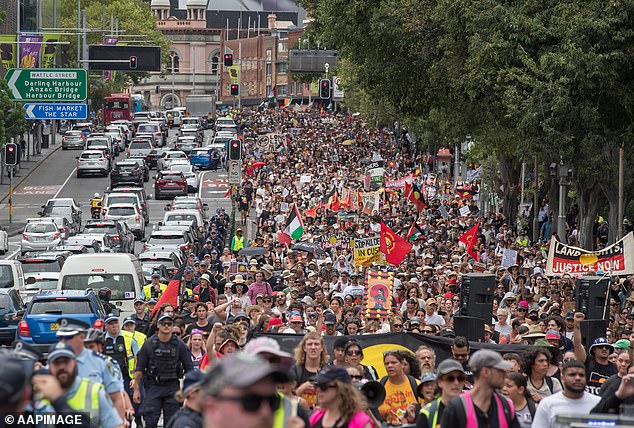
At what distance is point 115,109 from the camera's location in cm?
10631

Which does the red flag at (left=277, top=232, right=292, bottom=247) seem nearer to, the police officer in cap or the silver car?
the silver car

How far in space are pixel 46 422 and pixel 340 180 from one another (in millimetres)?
51878

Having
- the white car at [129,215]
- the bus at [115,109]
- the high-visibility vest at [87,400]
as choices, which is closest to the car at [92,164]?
the white car at [129,215]

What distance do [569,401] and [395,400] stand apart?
1.73 meters

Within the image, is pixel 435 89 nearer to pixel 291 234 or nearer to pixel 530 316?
pixel 291 234

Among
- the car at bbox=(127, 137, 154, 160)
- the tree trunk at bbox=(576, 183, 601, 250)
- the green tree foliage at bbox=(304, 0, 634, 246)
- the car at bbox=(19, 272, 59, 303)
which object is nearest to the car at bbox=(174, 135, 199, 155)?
the car at bbox=(127, 137, 154, 160)

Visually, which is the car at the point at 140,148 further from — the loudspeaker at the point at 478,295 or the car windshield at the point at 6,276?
the loudspeaker at the point at 478,295

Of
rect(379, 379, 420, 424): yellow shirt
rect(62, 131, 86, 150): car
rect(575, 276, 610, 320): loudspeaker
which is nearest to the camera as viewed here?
rect(379, 379, 420, 424): yellow shirt

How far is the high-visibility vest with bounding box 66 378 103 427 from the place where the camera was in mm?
9102

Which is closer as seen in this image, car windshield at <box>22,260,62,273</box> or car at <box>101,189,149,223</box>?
car windshield at <box>22,260,62,273</box>

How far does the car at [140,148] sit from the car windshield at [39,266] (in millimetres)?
48797

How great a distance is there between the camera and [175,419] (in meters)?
9.12

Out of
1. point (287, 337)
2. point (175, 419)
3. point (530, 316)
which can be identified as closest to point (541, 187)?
point (530, 316)

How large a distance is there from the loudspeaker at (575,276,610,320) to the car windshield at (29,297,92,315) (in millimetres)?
6579
